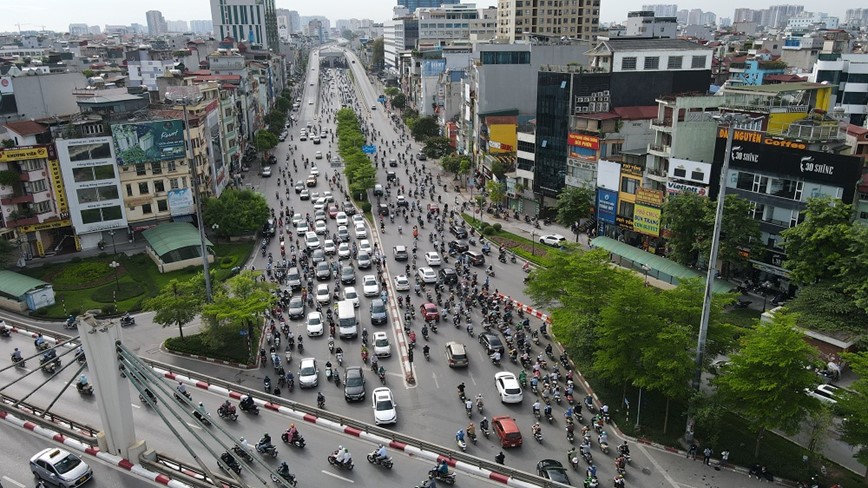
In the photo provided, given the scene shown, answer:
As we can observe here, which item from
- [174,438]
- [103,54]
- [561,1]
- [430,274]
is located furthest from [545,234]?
[103,54]

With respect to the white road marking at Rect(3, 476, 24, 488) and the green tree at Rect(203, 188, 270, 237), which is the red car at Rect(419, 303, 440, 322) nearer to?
the green tree at Rect(203, 188, 270, 237)

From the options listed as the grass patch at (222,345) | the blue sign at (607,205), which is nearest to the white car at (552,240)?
the blue sign at (607,205)

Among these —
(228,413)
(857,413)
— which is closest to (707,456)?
(857,413)

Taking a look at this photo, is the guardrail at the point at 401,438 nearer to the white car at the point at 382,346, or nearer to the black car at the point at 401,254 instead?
the white car at the point at 382,346

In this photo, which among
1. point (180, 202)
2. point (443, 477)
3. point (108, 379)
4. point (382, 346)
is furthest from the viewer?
point (180, 202)

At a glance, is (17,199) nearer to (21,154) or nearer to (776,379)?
(21,154)

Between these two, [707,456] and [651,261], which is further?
[651,261]

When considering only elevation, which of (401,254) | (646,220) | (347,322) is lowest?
(401,254)
